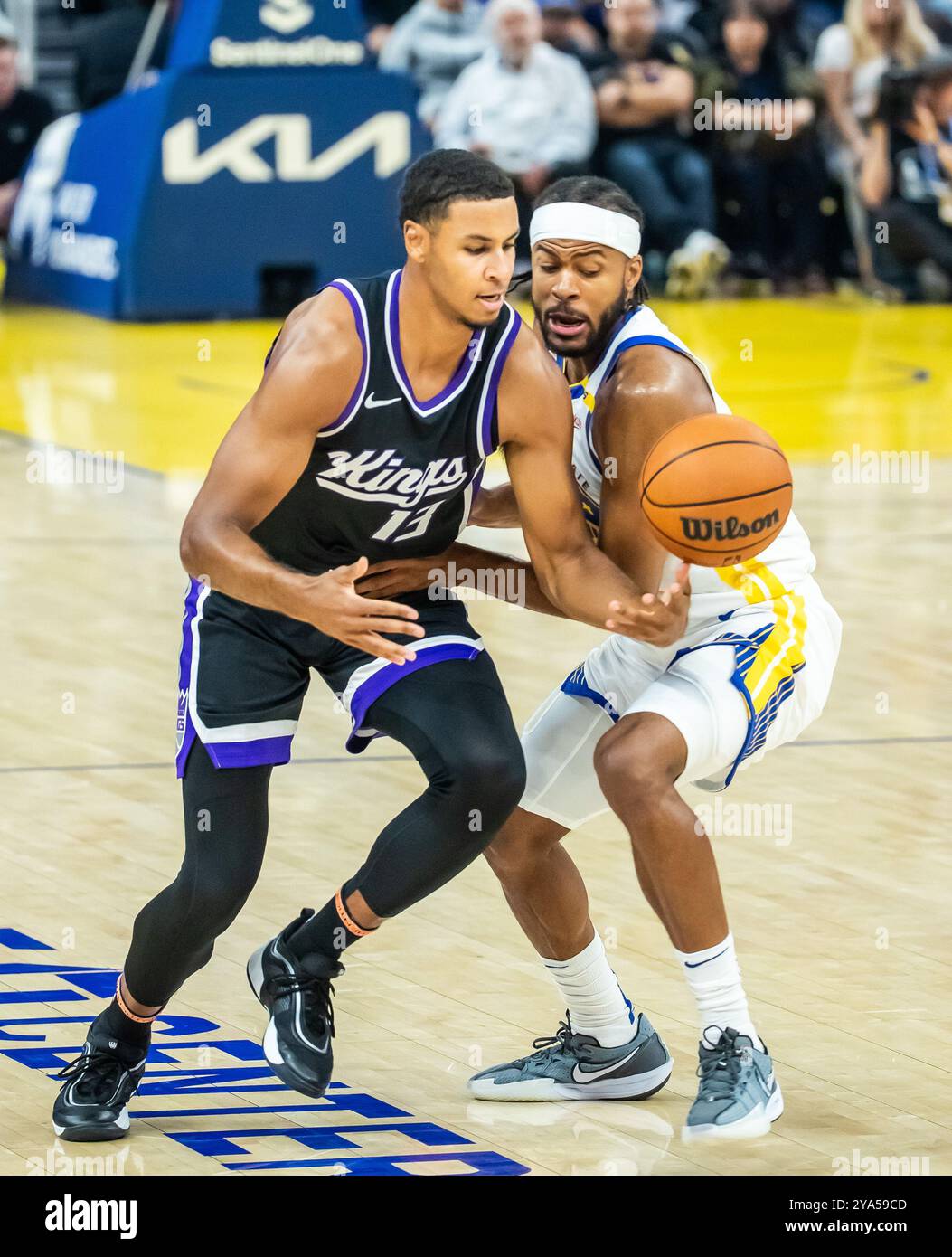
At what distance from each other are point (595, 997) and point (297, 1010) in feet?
2.20

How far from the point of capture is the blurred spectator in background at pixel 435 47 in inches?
710

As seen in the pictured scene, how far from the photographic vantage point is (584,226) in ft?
15.2

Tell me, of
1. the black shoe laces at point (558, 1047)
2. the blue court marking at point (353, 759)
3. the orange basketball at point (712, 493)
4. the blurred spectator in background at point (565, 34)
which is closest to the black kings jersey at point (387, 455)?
the orange basketball at point (712, 493)

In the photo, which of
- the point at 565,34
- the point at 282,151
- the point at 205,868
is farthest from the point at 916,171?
the point at 205,868

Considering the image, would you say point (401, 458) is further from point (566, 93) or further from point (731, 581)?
point (566, 93)

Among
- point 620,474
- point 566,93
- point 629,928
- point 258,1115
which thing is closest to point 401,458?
point 620,474

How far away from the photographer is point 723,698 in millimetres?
4484

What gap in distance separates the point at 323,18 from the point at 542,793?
Result: 41.6 feet

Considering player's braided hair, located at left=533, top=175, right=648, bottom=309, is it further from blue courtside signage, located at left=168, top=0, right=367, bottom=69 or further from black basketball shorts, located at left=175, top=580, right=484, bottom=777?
blue courtside signage, located at left=168, top=0, right=367, bottom=69

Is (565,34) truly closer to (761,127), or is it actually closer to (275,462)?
(761,127)

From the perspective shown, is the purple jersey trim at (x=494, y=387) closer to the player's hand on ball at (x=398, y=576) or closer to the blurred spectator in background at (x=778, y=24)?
the player's hand on ball at (x=398, y=576)

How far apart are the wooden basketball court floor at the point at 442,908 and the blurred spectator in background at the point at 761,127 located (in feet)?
25.9

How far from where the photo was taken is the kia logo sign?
1597 centimetres

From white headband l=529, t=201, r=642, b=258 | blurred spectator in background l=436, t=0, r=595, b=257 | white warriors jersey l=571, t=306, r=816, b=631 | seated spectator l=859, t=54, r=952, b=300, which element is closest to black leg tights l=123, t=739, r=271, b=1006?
white warriors jersey l=571, t=306, r=816, b=631
